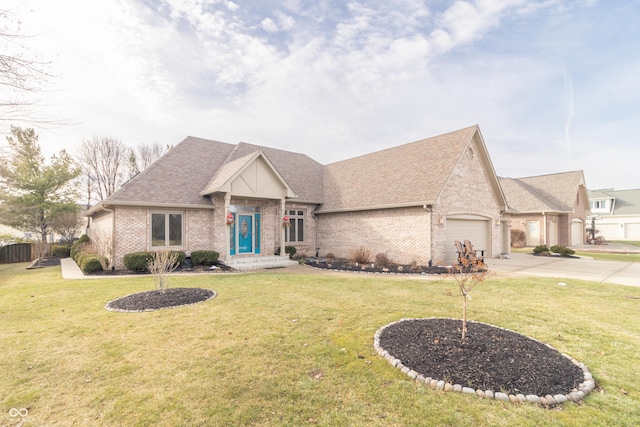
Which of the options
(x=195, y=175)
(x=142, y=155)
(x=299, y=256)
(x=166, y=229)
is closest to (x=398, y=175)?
(x=299, y=256)

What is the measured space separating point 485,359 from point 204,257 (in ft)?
41.2

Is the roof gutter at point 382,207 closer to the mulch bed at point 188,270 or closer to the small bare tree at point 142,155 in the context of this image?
the mulch bed at point 188,270

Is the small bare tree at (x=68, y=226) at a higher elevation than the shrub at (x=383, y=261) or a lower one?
higher

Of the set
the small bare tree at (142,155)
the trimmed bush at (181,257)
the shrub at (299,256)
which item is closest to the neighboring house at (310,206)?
the shrub at (299,256)

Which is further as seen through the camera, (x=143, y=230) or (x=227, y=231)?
(x=227, y=231)

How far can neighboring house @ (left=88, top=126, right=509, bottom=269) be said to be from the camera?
44.7 ft

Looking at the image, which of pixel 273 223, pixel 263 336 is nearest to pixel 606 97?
pixel 273 223

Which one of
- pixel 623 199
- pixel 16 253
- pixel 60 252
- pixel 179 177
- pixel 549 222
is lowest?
pixel 60 252

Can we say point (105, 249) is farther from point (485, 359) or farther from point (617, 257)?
point (617, 257)

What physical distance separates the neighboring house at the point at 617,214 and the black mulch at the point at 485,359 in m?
44.0

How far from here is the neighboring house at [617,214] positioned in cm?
3509

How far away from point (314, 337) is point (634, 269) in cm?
1640

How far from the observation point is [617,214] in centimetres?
3644

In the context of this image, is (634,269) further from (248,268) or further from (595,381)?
(248,268)
